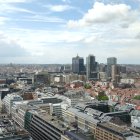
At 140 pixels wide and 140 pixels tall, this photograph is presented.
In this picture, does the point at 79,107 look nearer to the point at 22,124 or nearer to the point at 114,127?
the point at 22,124

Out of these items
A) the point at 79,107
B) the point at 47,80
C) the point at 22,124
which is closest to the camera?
the point at 22,124

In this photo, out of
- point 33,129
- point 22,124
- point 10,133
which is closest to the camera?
point 10,133

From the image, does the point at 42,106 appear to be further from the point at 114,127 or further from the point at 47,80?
the point at 47,80

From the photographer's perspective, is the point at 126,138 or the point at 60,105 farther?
the point at 60,105

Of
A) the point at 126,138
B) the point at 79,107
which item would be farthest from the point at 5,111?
the point at 126,138

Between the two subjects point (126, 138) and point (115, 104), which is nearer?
point (126, 138)

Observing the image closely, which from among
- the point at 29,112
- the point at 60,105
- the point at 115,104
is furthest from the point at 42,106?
the point at 115,104

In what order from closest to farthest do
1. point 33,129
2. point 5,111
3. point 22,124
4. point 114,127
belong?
point 114,127, point 33,129, point 22,124, point 5,111
